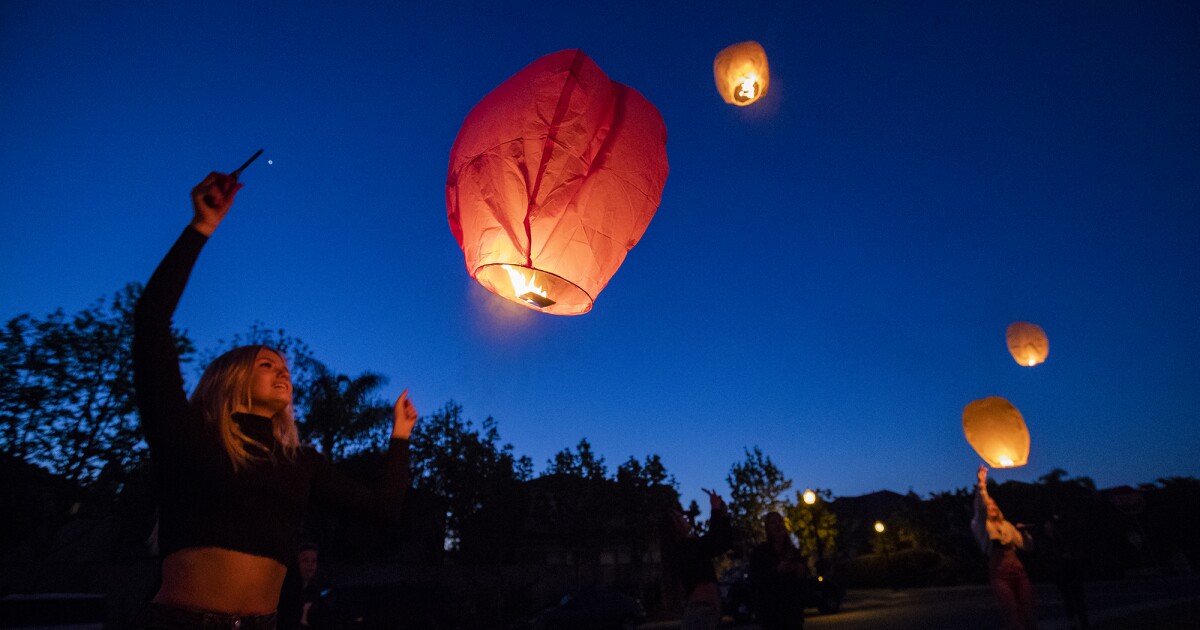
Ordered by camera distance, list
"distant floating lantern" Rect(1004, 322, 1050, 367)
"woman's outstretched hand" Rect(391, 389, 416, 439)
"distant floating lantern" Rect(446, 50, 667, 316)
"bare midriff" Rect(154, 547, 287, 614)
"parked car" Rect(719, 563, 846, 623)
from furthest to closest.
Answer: "parked car" Rect(719, 563, 846, 623)
"distant floating lantern" Rect(1004, 322, 1050, 367)
"distant floating lantern" Rect(446, 50, 667, 316)
"woman's outstretched hand" Rect(391, 389, 416, 439)
"bare midriff" Rect(154, 547, 287, 614)

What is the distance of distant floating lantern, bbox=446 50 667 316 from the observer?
2455 millimetres

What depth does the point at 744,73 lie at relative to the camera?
5.02 meters

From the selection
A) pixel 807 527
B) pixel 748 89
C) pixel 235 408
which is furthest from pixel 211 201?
pixel 807 527

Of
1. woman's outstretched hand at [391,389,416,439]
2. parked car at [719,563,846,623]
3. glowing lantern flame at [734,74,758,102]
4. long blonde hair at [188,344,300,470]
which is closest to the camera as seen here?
long blonde hair at [188,344,300,470]

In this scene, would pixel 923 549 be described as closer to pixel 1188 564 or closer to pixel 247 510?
pixel 1188 564

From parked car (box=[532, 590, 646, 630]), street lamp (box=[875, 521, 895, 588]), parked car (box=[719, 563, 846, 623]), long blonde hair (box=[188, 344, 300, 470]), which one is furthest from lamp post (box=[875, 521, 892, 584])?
long blonde hair (box=[188, 344, 300, 470])

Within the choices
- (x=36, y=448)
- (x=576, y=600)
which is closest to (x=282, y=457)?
(x=576, y=600)

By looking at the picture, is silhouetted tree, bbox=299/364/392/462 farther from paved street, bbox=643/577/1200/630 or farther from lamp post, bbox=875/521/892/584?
lamp post, bbox=875/521/892/584

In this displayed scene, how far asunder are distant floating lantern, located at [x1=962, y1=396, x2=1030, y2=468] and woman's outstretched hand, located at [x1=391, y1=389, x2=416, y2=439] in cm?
806

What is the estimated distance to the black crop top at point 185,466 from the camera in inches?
61.1

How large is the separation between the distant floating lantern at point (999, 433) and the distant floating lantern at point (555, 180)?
23.7ft

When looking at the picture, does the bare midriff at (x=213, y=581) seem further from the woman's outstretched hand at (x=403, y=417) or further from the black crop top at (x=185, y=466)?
the woman's outstretched hand at (x=403, y=417)

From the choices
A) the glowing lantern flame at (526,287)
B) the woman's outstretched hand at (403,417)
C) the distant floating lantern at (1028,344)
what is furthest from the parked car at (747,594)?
the woman's outstretched hand at (403,417)

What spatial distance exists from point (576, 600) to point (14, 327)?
18311mm
